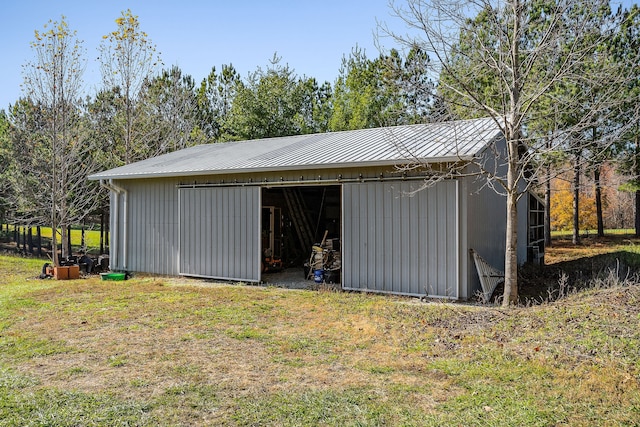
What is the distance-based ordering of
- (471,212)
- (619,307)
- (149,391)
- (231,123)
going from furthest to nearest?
(231,123)
(471,212)
(619,307)
(149,391)

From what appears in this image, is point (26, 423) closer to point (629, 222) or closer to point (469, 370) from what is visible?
point (469, 370)

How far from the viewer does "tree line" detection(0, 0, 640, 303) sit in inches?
261

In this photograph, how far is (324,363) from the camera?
433 centimetres

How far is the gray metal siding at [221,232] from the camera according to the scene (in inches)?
367

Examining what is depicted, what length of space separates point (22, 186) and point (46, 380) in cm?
1478

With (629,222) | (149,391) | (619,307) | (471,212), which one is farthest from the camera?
(629,222)

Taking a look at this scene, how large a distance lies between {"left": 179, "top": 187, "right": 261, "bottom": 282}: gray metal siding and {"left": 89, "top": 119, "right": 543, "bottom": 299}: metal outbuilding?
0.02 m

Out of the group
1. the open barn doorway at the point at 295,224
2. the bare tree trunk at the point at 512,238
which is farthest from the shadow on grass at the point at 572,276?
the open barn doorway at the point at 295,224

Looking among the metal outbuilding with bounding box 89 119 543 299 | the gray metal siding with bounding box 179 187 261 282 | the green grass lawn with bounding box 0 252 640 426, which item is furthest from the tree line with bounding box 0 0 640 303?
the gray metal siding with bounding box 179 187 261 282

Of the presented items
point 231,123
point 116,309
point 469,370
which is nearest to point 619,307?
point 469,370

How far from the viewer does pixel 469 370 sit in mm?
4031

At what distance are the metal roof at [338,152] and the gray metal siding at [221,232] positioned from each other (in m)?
0.63

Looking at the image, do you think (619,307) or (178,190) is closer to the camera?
(619,307)

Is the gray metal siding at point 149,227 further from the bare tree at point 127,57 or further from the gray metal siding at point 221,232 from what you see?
the bare tree at point 127,57
